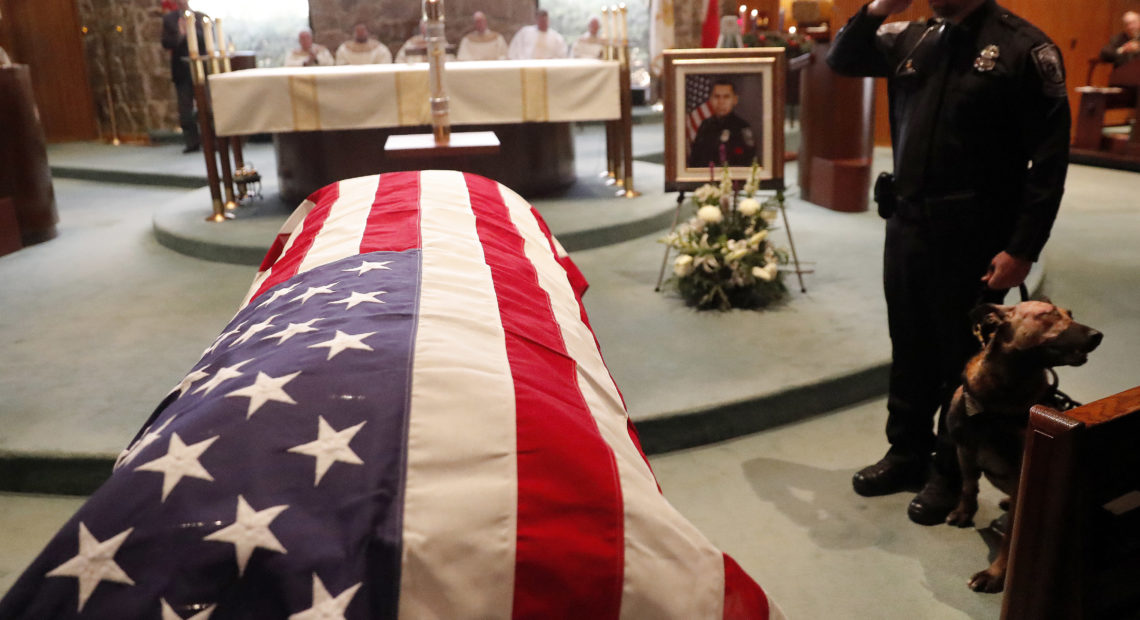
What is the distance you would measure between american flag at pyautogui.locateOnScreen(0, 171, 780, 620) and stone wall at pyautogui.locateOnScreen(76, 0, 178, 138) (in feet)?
34.9

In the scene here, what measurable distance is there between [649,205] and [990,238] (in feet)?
11.1

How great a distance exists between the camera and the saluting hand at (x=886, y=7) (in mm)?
2346

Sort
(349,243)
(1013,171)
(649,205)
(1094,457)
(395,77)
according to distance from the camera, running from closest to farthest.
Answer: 1. (1094,457)
2. (349,243)
3. (1013,171)
4. (395,77)
5. (649,205)

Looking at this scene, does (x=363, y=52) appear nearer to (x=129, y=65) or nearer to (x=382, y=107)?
(x=129, y=65)

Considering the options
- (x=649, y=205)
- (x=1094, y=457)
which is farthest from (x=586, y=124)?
(x=1094, y=457)

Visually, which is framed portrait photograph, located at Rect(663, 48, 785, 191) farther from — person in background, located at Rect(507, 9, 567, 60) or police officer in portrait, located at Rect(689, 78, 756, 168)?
person in background, located at Rect(507, 9, 567, 60)

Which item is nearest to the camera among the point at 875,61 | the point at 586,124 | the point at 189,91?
the point at 875,61

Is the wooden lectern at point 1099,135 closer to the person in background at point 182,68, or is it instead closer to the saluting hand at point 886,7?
the saluting hand at point 886,7

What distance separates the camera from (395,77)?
5.23 metres

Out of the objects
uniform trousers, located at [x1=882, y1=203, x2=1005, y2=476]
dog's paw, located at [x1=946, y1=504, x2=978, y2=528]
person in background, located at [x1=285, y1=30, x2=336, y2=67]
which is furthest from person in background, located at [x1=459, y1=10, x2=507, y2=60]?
dog's paw, located at [x1=946, y1=504, x2=978, y2=528]

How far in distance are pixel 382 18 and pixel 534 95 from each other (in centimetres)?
588

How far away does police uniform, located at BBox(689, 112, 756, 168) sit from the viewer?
163 inches

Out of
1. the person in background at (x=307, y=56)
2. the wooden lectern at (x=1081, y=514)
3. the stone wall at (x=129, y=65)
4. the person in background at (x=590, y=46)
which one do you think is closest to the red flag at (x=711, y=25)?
the person in background at (x=590, y=46)

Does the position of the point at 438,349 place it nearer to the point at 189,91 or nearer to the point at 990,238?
the point at 990,238
